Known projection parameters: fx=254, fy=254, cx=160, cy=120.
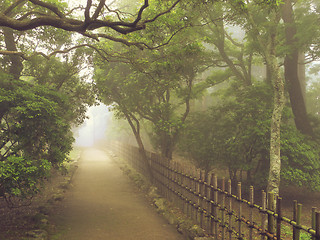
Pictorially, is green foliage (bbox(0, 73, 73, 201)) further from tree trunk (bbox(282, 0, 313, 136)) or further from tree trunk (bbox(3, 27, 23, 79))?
tree trunk (bbox(282, 0, 313, 136))

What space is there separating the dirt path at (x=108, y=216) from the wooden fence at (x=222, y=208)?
1.02 m

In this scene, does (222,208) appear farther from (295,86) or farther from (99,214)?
(295,86)

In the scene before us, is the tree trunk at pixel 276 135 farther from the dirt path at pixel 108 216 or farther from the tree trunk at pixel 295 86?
the dirt path at pixel 108 216

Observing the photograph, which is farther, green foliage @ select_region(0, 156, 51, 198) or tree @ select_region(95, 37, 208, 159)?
tree @ select_region(95, 37, 208, 159)

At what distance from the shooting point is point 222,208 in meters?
6.49

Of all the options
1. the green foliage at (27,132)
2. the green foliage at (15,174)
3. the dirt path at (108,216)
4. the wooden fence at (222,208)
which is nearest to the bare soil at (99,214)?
the dirt path at (108,216)

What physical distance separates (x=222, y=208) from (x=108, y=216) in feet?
14.7

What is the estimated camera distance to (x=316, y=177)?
420 inches

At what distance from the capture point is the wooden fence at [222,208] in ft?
16.0

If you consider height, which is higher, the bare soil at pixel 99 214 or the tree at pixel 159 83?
the tree at pixel 159 83

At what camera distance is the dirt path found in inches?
295

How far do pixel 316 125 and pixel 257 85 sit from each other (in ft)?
14.7

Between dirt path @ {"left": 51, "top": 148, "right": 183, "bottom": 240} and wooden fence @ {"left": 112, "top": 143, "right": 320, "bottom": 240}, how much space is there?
1017 millimetres

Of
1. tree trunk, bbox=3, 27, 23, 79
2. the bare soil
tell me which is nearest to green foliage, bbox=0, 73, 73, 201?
the bare soil
